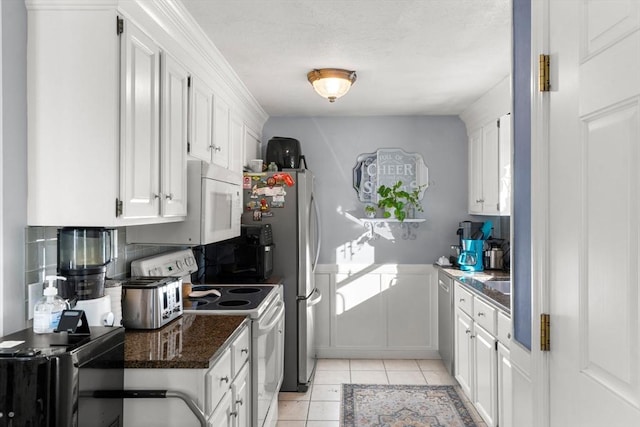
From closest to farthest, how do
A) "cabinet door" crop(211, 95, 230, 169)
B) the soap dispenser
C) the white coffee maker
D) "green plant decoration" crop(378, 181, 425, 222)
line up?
the soap dispenser < the white coffee maker < "cabinet door" crop(211, 95, 230, 169) < "green plant decoration" crop(378, 181, 425, 222)

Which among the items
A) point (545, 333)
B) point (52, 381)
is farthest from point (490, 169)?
point (52, 381)

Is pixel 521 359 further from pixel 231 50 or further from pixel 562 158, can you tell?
pixel 231 50

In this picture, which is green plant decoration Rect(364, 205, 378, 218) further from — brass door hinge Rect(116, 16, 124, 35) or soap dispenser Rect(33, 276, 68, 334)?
soap dispenser Rect(33, 276, 68, 334)

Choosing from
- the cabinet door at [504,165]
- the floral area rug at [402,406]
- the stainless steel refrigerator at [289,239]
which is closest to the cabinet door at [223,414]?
the floral area rug at [402,406]

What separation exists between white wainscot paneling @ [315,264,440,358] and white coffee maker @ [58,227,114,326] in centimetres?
311

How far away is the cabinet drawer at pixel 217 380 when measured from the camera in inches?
71.3

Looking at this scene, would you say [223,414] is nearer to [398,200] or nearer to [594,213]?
[594,213]

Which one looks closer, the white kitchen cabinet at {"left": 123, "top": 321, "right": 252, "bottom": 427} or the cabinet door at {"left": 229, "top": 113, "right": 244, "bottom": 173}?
the white kitchen cabinet at {"left": 123, "top": 321, "right": 252, "bottom": 427}

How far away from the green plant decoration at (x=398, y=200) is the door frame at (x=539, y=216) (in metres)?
3.29

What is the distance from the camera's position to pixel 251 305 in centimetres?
281

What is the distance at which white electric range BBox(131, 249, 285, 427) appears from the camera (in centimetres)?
269

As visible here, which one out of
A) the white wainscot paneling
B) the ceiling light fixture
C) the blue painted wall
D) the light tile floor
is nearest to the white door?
the blue painted wall

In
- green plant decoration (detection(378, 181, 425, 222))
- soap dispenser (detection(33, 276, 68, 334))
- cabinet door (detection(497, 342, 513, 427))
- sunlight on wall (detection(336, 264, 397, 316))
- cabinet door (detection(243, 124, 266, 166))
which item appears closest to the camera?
soap dispenser (detection(33, 276, 68, 334))

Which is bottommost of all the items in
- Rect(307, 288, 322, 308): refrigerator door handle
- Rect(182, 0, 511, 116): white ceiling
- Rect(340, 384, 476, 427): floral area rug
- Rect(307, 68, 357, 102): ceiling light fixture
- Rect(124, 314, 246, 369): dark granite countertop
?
Rect(340, 384, 476, 427): floral area rug
